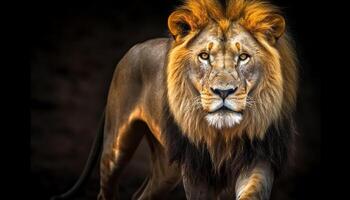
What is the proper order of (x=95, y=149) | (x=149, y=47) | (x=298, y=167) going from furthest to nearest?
(x=298, y=167)
(x=95, y=149)
(x=149, y=47)

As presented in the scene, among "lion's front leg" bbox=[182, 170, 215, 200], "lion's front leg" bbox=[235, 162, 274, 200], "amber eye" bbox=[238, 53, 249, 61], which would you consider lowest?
"lion's front leg" bbox=[182, 170, 215, 200]

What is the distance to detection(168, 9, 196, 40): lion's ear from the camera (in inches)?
283

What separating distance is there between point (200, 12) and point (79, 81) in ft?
9.86

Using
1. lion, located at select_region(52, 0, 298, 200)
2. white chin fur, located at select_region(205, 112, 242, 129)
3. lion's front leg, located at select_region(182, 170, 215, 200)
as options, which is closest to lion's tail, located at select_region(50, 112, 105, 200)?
lion, located at select_region(52, 0, 298, 200)

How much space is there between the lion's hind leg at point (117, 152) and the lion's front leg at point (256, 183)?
1100 millimetres

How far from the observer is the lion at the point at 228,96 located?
6969 millimetres

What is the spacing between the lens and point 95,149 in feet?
28.3

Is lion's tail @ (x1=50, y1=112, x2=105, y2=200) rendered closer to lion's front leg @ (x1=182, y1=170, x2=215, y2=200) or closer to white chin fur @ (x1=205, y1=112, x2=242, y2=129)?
lion's front leg @ (x1=182, y1=170, x2=215, y2=200)

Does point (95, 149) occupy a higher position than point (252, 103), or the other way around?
point (252, 103)

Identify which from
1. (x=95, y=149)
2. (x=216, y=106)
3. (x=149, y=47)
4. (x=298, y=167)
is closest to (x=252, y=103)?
(x=216, y=106)

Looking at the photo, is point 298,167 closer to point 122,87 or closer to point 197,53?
point 122,87

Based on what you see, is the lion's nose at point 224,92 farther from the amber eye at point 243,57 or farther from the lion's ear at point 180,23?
the lion's ear at point 180,23

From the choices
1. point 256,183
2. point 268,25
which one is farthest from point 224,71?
point 256,183

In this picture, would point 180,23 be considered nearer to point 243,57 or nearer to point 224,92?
point 243,57
